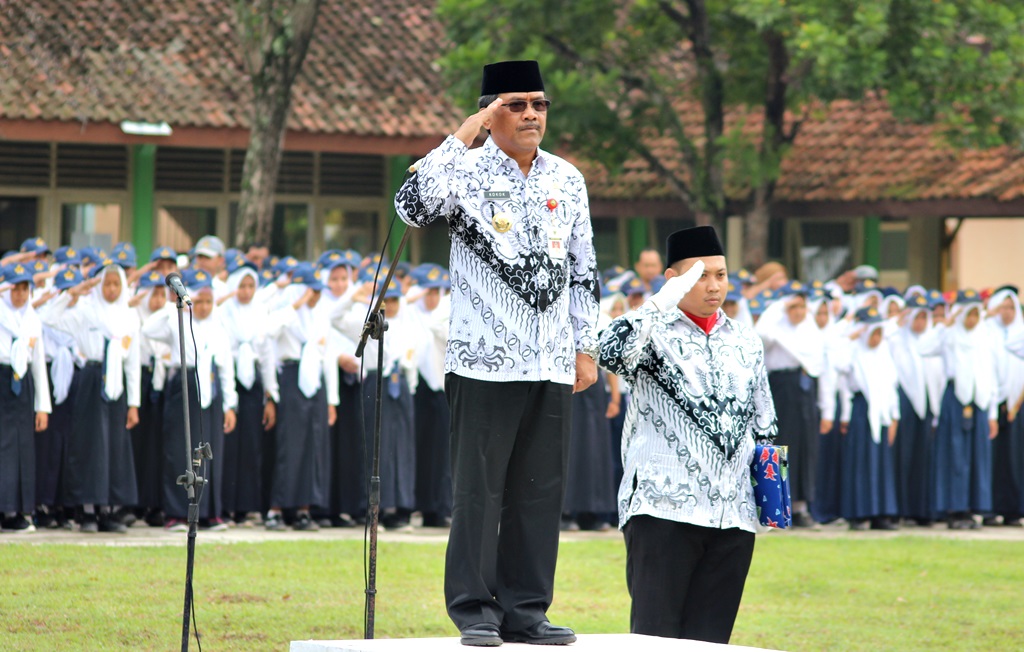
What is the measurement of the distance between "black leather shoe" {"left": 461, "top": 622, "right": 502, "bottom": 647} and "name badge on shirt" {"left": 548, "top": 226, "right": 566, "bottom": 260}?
4.54 ft

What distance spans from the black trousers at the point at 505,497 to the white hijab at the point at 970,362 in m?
10.4

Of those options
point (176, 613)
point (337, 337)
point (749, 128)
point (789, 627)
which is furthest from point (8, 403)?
point (749, 128)

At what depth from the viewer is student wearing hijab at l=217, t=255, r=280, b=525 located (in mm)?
14125

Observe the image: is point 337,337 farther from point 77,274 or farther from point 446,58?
point 446,58

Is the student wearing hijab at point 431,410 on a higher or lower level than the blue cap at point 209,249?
lower

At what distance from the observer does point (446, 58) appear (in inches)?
819

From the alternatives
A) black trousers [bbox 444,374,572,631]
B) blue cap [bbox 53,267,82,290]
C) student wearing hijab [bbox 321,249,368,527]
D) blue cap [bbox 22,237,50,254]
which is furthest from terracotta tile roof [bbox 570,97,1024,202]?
black trousers [bbox 444,374,572,631]

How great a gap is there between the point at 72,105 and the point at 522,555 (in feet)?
56.5

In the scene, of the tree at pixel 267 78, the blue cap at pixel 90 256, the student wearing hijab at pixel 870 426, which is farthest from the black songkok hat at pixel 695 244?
the tree at pixel 267 78

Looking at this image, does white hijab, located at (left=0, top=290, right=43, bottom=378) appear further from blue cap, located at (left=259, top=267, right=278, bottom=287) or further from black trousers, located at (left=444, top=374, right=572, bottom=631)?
black trousers, located at (left=444, top=374, right=572, bottom=631)

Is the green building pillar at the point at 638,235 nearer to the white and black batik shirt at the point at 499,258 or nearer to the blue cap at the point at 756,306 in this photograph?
the blue cap at the point at 756,306

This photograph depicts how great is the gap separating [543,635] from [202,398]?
7912 mm

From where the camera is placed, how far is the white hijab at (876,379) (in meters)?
15.9

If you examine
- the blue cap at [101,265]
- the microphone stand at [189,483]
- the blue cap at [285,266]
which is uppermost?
the blue cap at [285,266]
